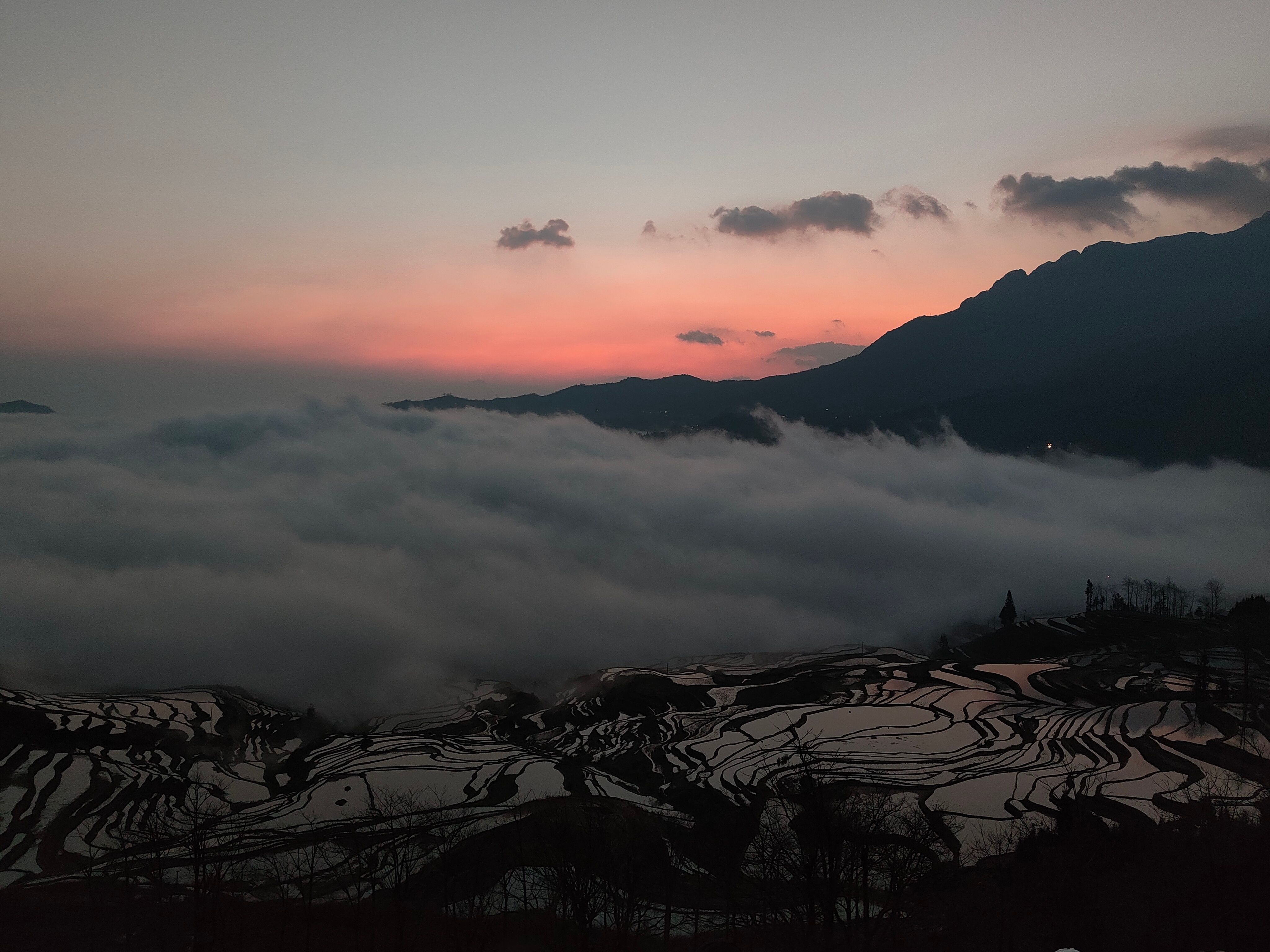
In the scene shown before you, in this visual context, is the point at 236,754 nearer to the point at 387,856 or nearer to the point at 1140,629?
the point at 387,856

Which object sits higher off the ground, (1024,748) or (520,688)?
(1024,748)

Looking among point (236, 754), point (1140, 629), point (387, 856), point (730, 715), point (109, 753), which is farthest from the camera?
point (1140, 629)

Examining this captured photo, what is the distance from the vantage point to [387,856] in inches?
2746

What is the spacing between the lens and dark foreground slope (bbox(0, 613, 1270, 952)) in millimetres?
55094

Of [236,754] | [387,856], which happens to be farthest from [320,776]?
[387,856]

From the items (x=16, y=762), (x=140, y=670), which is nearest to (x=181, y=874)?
(x=16, y=762)

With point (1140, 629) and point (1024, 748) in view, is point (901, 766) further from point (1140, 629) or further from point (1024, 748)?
point (1140, 629)

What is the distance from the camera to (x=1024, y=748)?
106 meters

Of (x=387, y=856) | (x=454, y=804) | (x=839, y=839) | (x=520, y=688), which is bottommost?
(x=520, y=688)

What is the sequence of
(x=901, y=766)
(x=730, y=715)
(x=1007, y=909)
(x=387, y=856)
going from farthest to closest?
(x=730, y=715), (x=901, y=766), (x=387, y=856), (x=1007, y=909)

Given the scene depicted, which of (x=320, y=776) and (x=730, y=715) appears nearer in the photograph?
(x=320, y=776)

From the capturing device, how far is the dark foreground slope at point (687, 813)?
55.1 metres

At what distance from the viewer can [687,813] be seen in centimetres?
8975

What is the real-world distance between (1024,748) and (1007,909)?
194 feet
